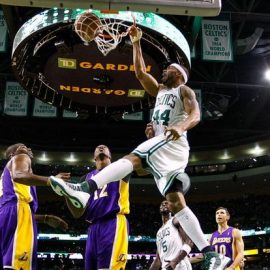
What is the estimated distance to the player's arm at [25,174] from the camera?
179 inches

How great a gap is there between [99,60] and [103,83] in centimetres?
83

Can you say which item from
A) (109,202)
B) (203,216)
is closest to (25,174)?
(109,202)

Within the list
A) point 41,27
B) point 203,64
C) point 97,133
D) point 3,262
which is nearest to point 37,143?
point 97,133

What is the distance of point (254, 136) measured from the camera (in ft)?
88.1

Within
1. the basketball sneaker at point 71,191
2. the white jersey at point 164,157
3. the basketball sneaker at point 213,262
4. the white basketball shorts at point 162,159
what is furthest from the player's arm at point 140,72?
the basketball sneaker at point 213,262

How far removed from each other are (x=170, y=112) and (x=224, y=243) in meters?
3.70

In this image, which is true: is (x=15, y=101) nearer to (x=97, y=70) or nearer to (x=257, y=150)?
(x=97, y=70)

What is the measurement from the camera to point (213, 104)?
19938 mm

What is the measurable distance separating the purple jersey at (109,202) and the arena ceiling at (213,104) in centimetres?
825

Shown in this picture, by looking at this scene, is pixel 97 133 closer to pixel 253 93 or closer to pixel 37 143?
pixel 37 143

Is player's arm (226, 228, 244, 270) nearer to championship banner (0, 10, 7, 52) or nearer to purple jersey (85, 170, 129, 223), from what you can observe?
purple jersey (85, 170, 129, 223)

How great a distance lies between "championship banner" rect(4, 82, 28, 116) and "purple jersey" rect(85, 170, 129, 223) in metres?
9.01

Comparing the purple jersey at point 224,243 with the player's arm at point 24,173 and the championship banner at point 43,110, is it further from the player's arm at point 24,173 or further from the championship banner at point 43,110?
the championship banner at point 43,110

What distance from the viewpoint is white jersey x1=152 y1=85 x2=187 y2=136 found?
193 inches
